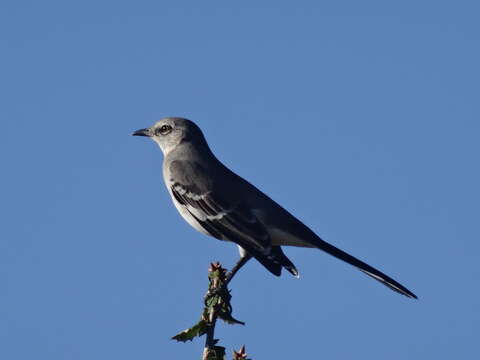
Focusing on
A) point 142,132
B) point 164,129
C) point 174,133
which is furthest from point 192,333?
point 142,132

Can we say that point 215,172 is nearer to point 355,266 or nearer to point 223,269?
point 355,266

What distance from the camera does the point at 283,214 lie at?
9.56m

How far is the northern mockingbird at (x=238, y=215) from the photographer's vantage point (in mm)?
8594

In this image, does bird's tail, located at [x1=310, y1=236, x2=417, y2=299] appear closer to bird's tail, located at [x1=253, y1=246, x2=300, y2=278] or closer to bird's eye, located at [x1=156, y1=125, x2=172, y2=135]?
bird's tail, located at [x1=253, y1=246, x2=300, y2=278]

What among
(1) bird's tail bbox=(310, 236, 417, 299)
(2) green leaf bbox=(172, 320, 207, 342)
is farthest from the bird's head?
(2) green leaf bbox=(172, 320, 207, 342)

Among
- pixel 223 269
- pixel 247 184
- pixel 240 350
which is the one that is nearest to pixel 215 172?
pixel 247 184

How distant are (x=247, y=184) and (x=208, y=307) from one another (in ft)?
15.3

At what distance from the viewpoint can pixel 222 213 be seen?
361 inches

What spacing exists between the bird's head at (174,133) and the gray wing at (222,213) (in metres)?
0.89

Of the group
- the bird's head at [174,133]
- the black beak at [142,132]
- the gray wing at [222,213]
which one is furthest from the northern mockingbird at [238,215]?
the black beak at [142,132]

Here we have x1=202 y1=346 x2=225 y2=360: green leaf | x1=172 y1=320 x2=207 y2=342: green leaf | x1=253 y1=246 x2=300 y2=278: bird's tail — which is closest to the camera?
x1=202 y1=346 x2=225 y2=360: green leaf

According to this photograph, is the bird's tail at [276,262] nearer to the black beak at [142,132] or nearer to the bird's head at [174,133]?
the bird's head at [174,133]

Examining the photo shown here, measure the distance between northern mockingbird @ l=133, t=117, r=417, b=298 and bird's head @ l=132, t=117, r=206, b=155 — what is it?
1.42 ft

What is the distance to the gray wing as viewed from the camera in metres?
8.43
